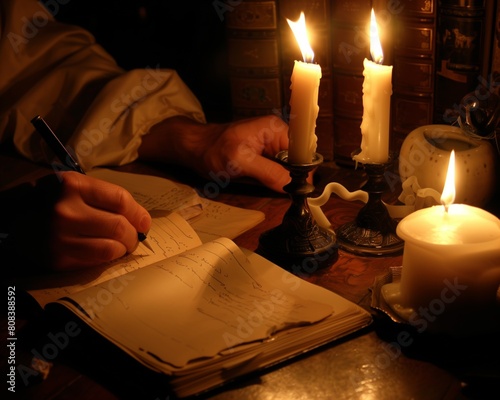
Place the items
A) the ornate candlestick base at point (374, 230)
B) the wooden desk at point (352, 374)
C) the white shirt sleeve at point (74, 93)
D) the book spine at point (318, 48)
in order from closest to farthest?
the wooden desk at point (352, 374) → the ornate candlestick base at point (374, 230) → the book spine at point (318, 48) → the white shirt sleeve at point (74, 93)

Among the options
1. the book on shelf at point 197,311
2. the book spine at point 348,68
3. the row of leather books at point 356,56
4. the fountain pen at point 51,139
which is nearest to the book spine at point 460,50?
the row of leather books at point 356,56

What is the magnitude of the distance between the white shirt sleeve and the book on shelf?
427 mm

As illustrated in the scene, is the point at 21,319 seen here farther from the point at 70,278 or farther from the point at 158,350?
the point at 158,350

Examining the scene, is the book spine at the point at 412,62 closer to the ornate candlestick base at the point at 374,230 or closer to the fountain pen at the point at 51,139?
the ornate candlestick base at the point at 374,230

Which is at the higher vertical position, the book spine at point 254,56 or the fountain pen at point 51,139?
the book spine at point 254,56

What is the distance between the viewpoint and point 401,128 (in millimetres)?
1146

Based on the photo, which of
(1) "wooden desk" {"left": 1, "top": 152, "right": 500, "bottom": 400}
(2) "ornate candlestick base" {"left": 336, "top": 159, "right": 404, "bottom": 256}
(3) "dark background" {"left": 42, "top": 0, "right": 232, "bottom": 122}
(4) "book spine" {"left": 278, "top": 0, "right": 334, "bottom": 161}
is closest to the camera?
(1) "wooden desk" {"left": 1, "top": 152, "right": 500, "bottom": 400}

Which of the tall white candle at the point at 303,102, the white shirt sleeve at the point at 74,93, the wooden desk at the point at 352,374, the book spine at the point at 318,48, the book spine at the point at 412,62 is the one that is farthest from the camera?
the white shirt sleeve at the point at 74,93

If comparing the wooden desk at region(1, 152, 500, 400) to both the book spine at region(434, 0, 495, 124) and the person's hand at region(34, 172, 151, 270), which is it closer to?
the person's hand at region(34, 172, 151, 270)

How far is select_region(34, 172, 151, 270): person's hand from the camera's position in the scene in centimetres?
85

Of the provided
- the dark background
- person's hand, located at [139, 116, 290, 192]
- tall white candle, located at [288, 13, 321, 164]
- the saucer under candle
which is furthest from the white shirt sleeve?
the saucer under candle

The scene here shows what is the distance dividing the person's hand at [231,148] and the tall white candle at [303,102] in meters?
0.27

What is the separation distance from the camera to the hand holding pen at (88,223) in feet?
2.79

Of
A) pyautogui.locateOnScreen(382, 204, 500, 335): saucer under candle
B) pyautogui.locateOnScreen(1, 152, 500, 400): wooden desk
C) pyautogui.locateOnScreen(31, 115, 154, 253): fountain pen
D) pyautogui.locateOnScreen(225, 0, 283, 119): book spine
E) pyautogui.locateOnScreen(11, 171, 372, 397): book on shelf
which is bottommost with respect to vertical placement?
pyautogui.locateOnScreen(1, 152, 500, 400): wooden desk
